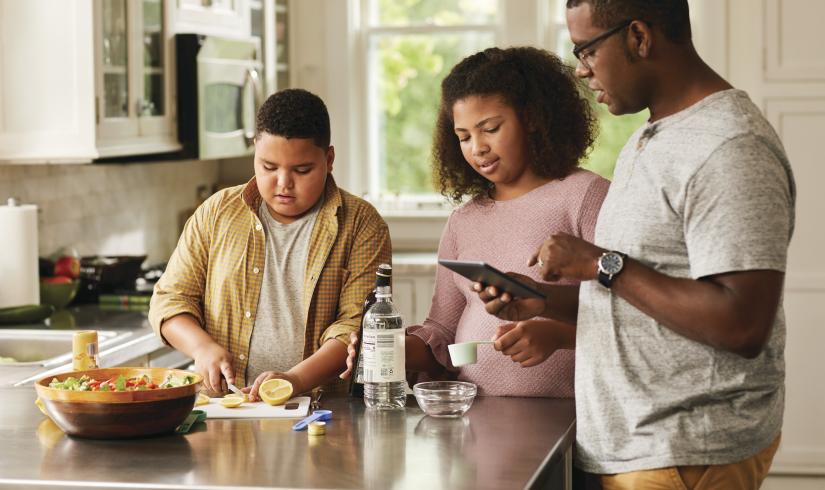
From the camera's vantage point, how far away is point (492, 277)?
1800 mm

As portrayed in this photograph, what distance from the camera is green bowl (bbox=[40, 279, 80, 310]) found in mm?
3479

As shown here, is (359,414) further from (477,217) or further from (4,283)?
(4,283)

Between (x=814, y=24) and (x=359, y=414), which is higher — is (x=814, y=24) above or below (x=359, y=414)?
above

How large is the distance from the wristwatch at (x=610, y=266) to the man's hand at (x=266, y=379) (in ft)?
2.41

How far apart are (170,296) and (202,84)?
1.63 meters

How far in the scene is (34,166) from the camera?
142 inches

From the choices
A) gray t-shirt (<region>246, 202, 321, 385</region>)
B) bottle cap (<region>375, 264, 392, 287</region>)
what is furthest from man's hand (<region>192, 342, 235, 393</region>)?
bottle cap (<region>375, 264, 392, 287</region>)

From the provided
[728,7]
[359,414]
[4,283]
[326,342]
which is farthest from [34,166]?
[728,7]

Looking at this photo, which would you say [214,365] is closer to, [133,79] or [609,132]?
[133,79]

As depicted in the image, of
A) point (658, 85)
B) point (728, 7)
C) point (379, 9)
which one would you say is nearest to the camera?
point (658, 85)

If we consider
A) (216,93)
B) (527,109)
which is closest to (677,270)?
(527,109)

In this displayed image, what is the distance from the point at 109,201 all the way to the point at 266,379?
2238 millimetres

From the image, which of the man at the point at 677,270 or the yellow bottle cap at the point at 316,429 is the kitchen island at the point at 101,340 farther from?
the man at the point at 677,270

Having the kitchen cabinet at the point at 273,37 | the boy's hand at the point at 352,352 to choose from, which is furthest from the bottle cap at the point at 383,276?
the kitchen cabinet at the point at 273,37
